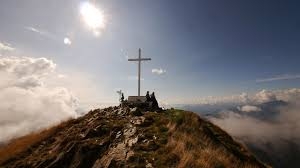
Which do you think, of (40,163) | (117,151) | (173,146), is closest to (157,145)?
(173,146)

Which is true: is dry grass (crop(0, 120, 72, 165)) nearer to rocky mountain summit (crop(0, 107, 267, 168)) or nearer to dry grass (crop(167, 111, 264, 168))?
rocky mountain summit (crop(0, 107, 267, 168))

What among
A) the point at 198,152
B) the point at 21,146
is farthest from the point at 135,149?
the point at 21,146

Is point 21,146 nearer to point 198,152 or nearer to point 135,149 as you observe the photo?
point 135,149

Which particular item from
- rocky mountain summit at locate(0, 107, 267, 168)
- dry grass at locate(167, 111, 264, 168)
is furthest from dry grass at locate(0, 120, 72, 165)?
dry grass at locate(167, 111, 264, 168)

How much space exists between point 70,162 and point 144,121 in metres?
7.45

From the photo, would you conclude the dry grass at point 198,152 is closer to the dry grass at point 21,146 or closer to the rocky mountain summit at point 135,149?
the rocky mountain summit at point 135,149

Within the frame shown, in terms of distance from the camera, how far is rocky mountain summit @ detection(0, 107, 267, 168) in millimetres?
12164

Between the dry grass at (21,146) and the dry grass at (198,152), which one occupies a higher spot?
the dry grass at (198,152)

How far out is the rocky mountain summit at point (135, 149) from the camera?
39.9 feet

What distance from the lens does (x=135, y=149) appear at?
46.4 feet

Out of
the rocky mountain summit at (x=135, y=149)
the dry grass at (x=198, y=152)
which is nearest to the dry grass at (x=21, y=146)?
the rocky mountain summit at (x=135, y=149)

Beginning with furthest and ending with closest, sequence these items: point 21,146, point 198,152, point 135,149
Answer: point 21,146 → point 135,149 → point 198,152

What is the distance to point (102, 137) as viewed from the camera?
18.2 metres

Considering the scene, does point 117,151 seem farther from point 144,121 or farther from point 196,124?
point 196,124
